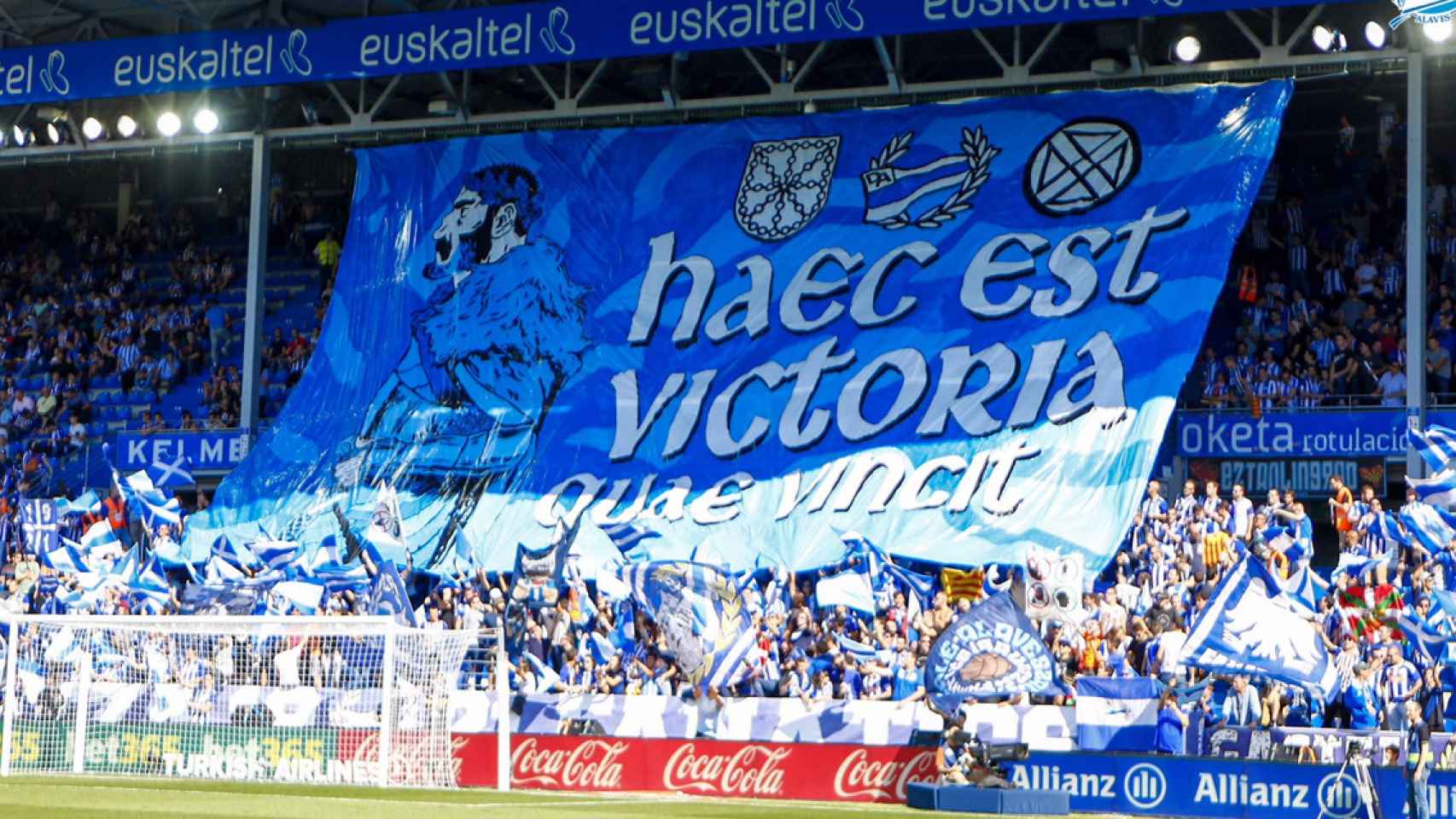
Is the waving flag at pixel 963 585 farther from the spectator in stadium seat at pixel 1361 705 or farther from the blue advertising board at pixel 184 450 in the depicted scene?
the blue advertising board at pixel 184 450

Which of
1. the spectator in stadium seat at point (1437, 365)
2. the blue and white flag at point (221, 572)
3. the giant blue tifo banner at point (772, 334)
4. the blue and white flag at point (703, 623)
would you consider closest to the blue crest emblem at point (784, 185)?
the giant blue tifo banner at point (772, 334)

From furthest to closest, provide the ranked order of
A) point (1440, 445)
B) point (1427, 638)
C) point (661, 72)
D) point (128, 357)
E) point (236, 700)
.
Result: point (128, 357), point (661, 72), point (236, 700), point (1440, 445), point (1427, 638)

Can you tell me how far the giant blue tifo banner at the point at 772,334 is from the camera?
28531 mm

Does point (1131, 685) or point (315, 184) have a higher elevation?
point (315, 184)

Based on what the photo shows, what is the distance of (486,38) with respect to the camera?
1259 inches

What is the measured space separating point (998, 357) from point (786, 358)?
10.3 ft

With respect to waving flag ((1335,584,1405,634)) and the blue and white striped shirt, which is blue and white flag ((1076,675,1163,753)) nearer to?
waving flag ((1335,584,1405,634))

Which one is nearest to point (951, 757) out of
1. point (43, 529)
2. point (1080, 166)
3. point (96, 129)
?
point (1080, 166)

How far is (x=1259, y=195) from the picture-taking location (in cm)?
3222

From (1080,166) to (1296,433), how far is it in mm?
4673

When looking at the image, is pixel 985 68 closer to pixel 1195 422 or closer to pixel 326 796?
pixel 1195 422

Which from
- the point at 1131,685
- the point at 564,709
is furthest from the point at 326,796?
the point at 1131,685

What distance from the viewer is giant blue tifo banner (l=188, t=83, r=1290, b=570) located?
93.6 ft

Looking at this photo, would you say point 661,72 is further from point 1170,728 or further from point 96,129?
point 1170,728
